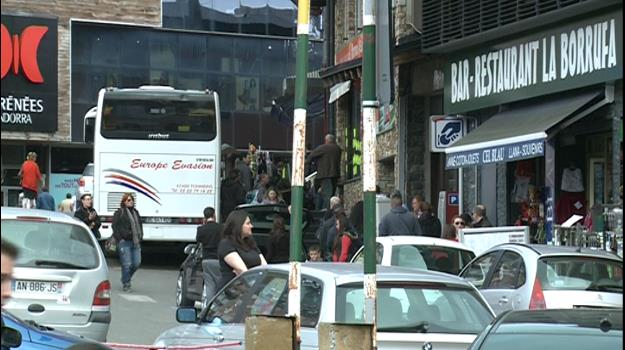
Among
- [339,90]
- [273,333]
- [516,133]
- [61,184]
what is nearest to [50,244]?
[273,333]

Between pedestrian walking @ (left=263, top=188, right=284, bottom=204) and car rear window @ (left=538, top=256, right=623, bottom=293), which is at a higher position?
pedestrian walking @ (left=263, top=188, right=284, bottom=204)

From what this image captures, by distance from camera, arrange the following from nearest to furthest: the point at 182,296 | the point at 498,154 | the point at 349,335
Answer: the point at 349,335, the point at 182,296, the point at 498,154

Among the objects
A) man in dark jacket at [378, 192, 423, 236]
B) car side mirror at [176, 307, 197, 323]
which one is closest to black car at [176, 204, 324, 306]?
man in dark jacket at [378, 192, 423, 236]

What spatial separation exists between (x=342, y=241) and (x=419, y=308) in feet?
34.1

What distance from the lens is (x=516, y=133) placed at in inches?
754

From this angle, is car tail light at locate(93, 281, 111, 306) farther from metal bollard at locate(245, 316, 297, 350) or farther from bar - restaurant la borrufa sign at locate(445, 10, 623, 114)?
bar - restaurant la borrufa sign at locate(445, 10, 623, 114)

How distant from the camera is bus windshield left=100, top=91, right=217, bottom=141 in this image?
25328 mm

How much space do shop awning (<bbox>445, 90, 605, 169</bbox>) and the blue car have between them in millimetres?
10213

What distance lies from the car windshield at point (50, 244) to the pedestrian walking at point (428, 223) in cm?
994

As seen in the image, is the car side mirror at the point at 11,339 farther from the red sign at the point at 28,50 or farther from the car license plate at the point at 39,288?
the red sign at the point at 28,50

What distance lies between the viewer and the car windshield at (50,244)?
12641 millimetres

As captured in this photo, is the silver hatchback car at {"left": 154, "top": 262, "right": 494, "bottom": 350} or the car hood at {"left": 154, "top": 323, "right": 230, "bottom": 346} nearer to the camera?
the silver hatchback car at {"left": 154, "top": 262, "right": 494, "bottom": 350}

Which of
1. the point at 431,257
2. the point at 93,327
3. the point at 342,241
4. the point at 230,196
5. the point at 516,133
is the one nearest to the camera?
the point at 93,327

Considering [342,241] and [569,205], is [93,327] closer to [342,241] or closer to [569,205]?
[342,241]
